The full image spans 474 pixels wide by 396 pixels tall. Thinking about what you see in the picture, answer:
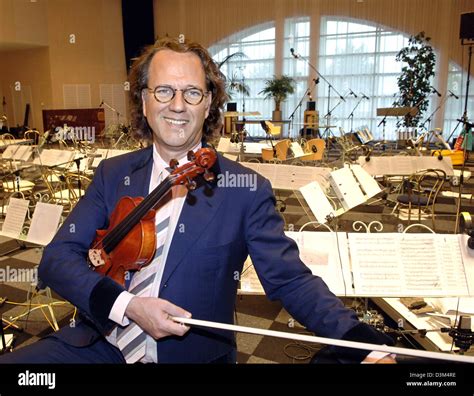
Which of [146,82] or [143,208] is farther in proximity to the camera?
[146,82]

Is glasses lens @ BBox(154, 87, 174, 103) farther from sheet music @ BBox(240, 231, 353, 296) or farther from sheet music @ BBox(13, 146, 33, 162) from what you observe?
sheet music @ BBox(13, 146, 33, 162)

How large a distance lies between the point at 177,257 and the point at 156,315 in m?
0.26

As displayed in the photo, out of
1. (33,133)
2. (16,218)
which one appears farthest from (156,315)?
(33,133)

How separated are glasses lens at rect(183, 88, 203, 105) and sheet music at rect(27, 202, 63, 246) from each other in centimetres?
193

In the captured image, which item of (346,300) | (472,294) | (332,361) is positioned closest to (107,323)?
(332,361)

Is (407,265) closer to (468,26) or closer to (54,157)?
(468,26)

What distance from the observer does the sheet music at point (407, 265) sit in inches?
81.2

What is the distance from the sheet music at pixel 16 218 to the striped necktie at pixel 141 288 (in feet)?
7.28

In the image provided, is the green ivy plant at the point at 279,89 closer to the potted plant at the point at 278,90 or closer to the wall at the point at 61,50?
the potted plant at the point at 278,90

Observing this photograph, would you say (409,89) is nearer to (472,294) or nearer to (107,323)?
(472,294)

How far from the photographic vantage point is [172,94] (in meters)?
1.49

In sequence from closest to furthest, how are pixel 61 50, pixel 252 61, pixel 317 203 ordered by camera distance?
pixel 317 203
pixel 61 50
pixel 252 61

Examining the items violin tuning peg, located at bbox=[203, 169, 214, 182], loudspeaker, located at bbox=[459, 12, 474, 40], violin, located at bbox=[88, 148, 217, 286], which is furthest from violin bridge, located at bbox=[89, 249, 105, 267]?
loudspeaker, located at bbox=[459, 12, 474, 40]

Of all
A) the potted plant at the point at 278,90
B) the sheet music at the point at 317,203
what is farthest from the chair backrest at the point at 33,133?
the sheet music at the point at 317,203
